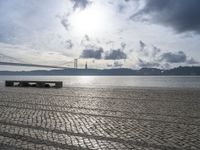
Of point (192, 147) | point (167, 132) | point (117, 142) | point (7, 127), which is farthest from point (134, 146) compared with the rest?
point (7, 127)

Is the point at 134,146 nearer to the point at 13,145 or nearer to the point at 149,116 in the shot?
the point at 13,145

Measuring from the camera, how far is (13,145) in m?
6.98

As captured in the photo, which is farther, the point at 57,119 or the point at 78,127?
the point at 57,119

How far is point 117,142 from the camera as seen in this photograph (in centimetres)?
Result: 732

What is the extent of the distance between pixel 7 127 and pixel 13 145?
245 centimetres

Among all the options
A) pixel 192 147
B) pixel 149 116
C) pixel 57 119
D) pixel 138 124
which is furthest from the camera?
pixel 149 116

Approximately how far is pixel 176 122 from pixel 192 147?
381 centimetres

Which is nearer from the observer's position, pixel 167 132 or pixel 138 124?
pixel 167 132

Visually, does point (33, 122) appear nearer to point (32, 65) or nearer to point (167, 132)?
point (167, 132)

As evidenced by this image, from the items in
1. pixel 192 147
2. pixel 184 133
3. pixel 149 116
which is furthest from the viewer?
pixel 149 116

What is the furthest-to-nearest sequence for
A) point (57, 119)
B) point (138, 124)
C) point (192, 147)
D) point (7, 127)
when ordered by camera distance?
point (57, 119), point (138, 124), point (7, 127), point (192, 147)

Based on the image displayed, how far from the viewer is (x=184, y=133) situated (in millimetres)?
8562

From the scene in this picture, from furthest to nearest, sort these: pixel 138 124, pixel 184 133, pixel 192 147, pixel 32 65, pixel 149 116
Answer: pixel 32 65
pixel 149 116
pixel 138 124
pixel 184 133
pixel 192 147

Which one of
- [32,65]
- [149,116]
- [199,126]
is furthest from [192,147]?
[32,65]
